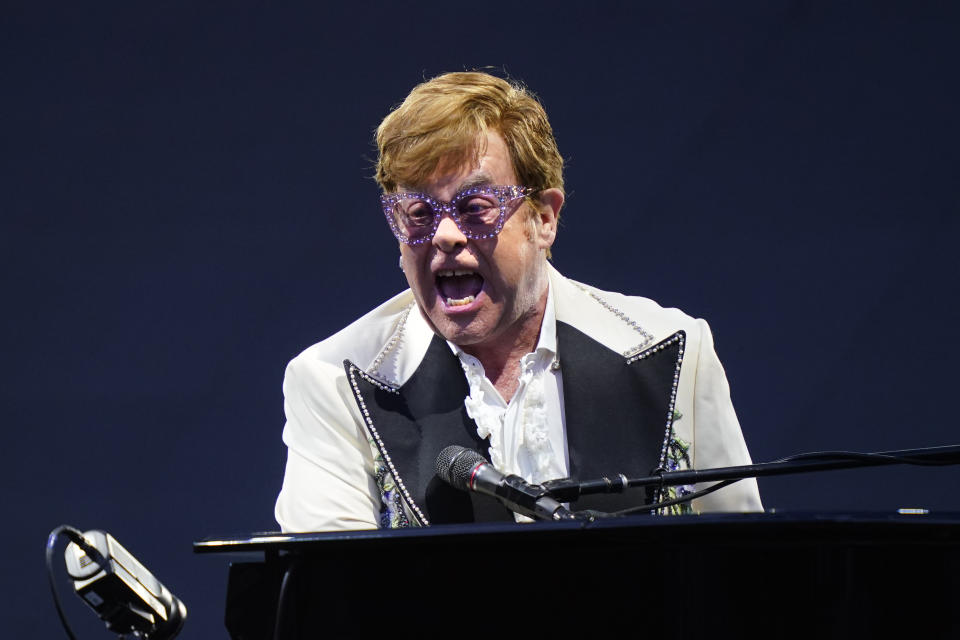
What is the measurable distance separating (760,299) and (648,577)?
2.16 metres

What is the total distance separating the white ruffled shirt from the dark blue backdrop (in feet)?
3.10

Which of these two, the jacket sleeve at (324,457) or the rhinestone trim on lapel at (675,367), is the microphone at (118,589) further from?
the rhinestone trim on lapel at (675,367)

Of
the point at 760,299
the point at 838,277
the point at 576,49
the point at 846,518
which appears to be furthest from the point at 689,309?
the point at 846,518

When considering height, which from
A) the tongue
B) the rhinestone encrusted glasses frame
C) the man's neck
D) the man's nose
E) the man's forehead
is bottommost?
the man's neck

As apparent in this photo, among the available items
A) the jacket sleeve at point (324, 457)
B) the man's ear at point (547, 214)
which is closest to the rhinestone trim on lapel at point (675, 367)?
the man's ear at point (547, 214)

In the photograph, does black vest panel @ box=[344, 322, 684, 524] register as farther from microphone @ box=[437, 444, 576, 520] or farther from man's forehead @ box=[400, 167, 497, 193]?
microphone @ box=[437, 444, 576, 520]

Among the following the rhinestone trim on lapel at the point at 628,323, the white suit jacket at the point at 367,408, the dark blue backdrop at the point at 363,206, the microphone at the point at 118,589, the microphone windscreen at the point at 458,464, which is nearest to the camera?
the microphone at the point at 118,589

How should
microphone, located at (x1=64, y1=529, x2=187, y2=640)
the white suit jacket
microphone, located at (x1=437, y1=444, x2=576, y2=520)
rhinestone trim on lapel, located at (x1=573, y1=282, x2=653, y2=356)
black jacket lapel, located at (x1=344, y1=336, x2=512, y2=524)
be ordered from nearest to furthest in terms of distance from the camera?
microphone, located at (x1=64, y1=529, x2=187, y2=640) → microphone, located at (x1=437, y1=444, x2=576, y2=520) → black jacket lapel, located at (x1=344, y1=336, x2=512, y2=524) → the white suit jacket → rhinestone trim on lapel, located at (x1=573, y1=282, x2=653, y2=356)

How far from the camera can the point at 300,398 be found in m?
2.40

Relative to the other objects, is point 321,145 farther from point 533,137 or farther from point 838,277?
point 838,277

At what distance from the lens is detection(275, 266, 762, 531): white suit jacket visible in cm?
230

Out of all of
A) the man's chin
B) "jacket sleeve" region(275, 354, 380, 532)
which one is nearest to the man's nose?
the man's chin

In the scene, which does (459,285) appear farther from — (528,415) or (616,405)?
(616,405)

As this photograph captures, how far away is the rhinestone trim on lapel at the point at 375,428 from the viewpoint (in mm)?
2218
